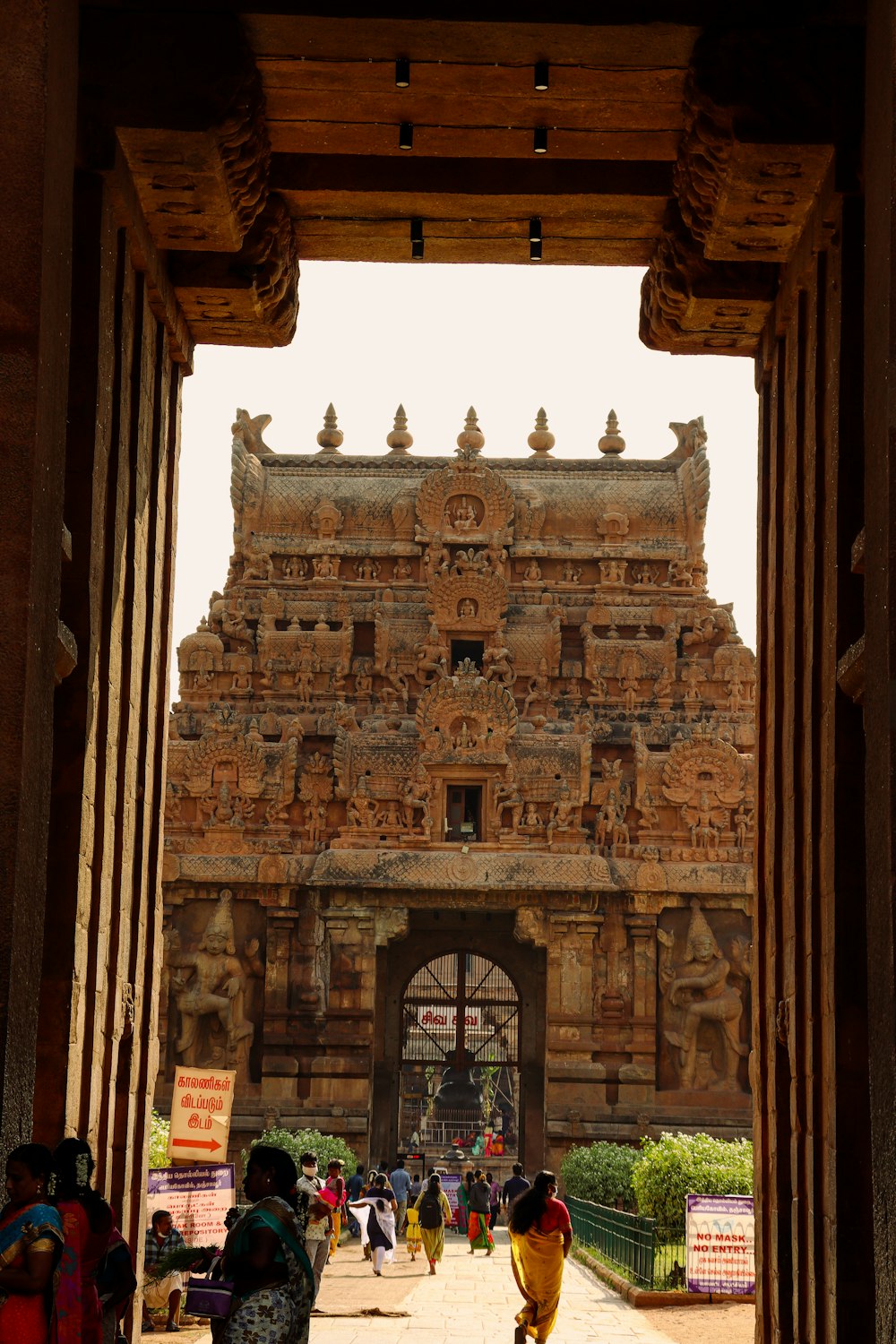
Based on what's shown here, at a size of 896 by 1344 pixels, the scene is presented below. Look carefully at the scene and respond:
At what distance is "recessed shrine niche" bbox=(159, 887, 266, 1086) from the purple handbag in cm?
2352

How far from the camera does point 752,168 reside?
969 cm

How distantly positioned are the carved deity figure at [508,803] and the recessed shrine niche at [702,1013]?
10.2 ft

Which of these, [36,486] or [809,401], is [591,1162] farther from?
[36,486]

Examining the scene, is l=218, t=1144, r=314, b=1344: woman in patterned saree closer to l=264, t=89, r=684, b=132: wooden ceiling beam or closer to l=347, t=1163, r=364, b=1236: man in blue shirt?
l=264, t=89, r=684, b=132: wooden ceiling beam

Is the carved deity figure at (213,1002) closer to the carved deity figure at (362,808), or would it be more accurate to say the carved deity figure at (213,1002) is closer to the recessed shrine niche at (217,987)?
the recessed shrine niche at (217,987)

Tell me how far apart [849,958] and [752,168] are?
13.7 feet

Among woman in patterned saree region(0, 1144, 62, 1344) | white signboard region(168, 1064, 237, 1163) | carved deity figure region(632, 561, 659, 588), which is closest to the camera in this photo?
woman in patterned saree region(0, 1144, 62, 1344)

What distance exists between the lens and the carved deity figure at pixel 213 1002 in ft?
100

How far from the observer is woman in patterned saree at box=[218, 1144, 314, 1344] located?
7227mm

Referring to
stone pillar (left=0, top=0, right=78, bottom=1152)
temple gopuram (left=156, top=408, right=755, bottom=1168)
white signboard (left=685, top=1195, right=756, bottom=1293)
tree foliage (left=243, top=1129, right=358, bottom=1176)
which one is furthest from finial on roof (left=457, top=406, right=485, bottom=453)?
stone pillar (left=0, top=0, right=78, bottom=1152)

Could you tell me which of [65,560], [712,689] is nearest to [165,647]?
A: [65,560]

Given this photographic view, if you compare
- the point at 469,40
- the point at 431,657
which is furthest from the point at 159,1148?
the point at 431,657

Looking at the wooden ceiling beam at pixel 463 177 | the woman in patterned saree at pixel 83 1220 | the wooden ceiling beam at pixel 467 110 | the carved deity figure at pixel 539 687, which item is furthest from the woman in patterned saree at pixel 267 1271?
the carved deity figure at pixel 539 687

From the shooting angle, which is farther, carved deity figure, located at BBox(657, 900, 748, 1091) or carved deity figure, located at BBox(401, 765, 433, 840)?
carved deity figure, located at BBox(401, 765, 433, 840)
